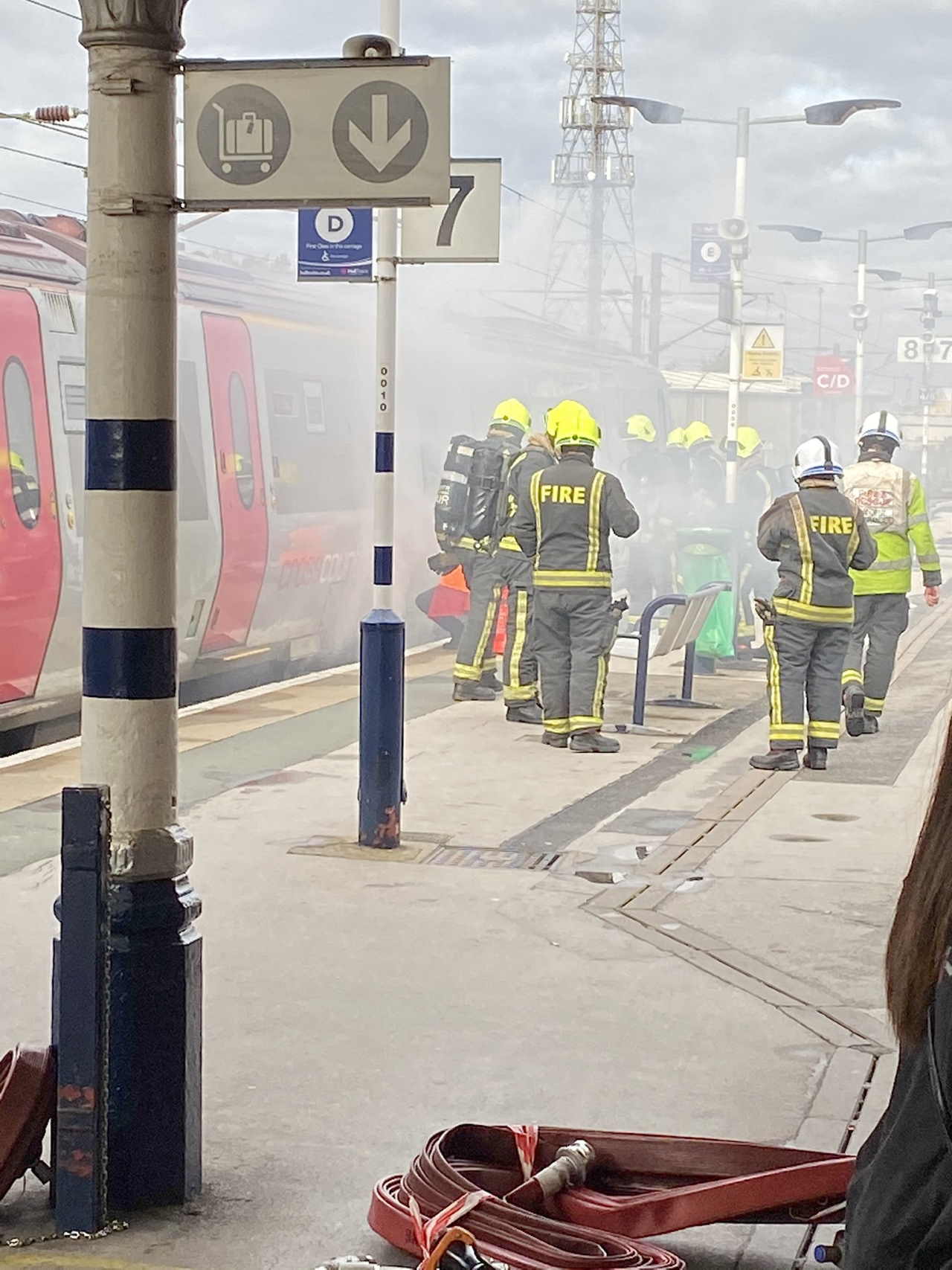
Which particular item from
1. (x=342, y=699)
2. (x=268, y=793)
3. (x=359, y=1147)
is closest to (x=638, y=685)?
(x=342, y=699)

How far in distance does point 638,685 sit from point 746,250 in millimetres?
8758

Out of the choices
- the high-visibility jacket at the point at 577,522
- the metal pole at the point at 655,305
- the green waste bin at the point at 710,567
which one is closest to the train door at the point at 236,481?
the high-visibility jacket at the point at 577,522

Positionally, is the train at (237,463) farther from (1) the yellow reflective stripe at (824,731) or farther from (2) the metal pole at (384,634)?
(1) the yellow reflective stripe at (824,731)

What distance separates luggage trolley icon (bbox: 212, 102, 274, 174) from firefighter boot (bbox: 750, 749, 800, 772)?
700 centimetres

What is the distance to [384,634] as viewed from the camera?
25.6 feet

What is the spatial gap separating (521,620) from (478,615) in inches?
25.7

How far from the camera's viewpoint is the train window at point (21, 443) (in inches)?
409

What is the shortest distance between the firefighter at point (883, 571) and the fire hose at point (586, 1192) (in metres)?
8.01

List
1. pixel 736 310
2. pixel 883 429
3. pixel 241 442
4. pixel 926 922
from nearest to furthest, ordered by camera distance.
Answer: pixel 926 922 → pixel 883 429 → pixel 241 442 → pixel 736 310

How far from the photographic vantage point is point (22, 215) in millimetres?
11648

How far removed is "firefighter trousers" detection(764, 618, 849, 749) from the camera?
10.6 meters

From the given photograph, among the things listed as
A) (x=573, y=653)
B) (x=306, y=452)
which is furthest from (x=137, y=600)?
(x=306, y=452)

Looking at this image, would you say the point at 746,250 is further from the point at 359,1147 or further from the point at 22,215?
the point at 359,1147

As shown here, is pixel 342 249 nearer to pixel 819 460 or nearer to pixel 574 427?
pixel 574 427
